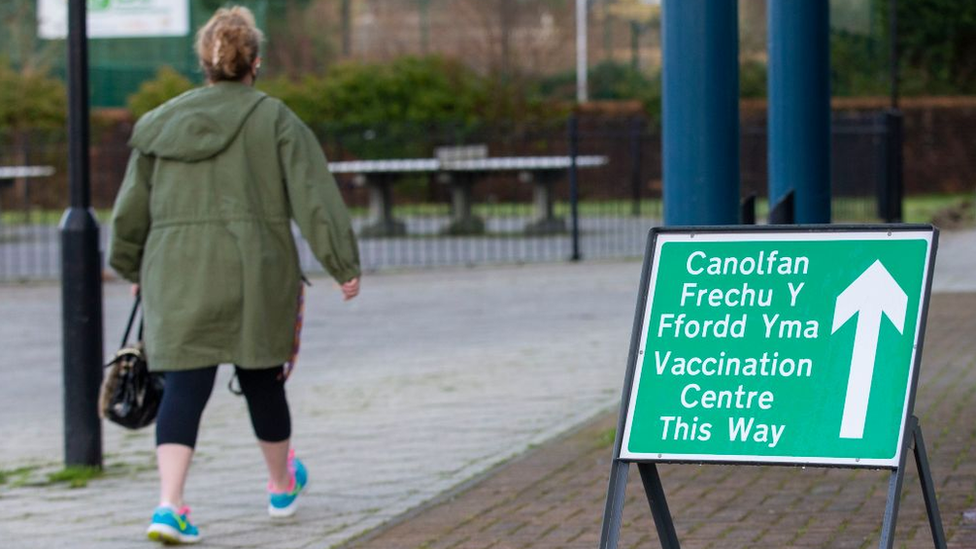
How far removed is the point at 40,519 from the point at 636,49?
33.5 m

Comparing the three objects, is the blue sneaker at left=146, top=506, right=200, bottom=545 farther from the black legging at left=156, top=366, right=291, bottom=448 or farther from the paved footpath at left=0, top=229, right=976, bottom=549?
the black legging at left=156, top=366, right=291, bottom=448

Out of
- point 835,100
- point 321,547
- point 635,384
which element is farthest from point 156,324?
point 835,100

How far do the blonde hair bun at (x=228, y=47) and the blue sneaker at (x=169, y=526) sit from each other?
1.46 m

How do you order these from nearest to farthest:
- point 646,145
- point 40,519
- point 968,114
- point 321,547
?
1. point 321,547
2. point 40,519
3. point 646,145
4. point 968,114

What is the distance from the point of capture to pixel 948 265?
15.9m

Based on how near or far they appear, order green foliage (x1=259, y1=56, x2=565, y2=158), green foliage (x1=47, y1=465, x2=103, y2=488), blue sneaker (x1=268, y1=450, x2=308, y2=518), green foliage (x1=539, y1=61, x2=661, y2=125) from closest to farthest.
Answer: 1. blue sneaker (x1=268, y1=450, x2=308, y2=518)
2. green foliage (x1=47, y1=465, x2=103, y2=488)
3. green foliage (x1=259, y1=56, x2=565, y2=158)
4. green foliage (x1=539, y1=61, x2=661, y2=125)

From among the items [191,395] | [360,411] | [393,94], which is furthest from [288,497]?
[393,94]

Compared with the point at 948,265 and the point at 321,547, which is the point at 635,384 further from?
the point at 948,265


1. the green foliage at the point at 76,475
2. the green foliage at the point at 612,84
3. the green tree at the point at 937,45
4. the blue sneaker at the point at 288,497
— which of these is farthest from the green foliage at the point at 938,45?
the blue sneaker at the point at 288,497

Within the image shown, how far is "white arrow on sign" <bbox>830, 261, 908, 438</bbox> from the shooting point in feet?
11.8

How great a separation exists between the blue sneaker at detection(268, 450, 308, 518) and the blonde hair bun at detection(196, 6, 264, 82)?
137cm

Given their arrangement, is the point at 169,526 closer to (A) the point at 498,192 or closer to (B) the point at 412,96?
(A) the point at 498,192

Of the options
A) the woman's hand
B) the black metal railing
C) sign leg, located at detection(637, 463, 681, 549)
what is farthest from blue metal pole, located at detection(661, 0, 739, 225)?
the black metal railing

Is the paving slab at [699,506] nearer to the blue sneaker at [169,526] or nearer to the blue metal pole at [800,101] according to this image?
the blue sneaker at [169,526]
